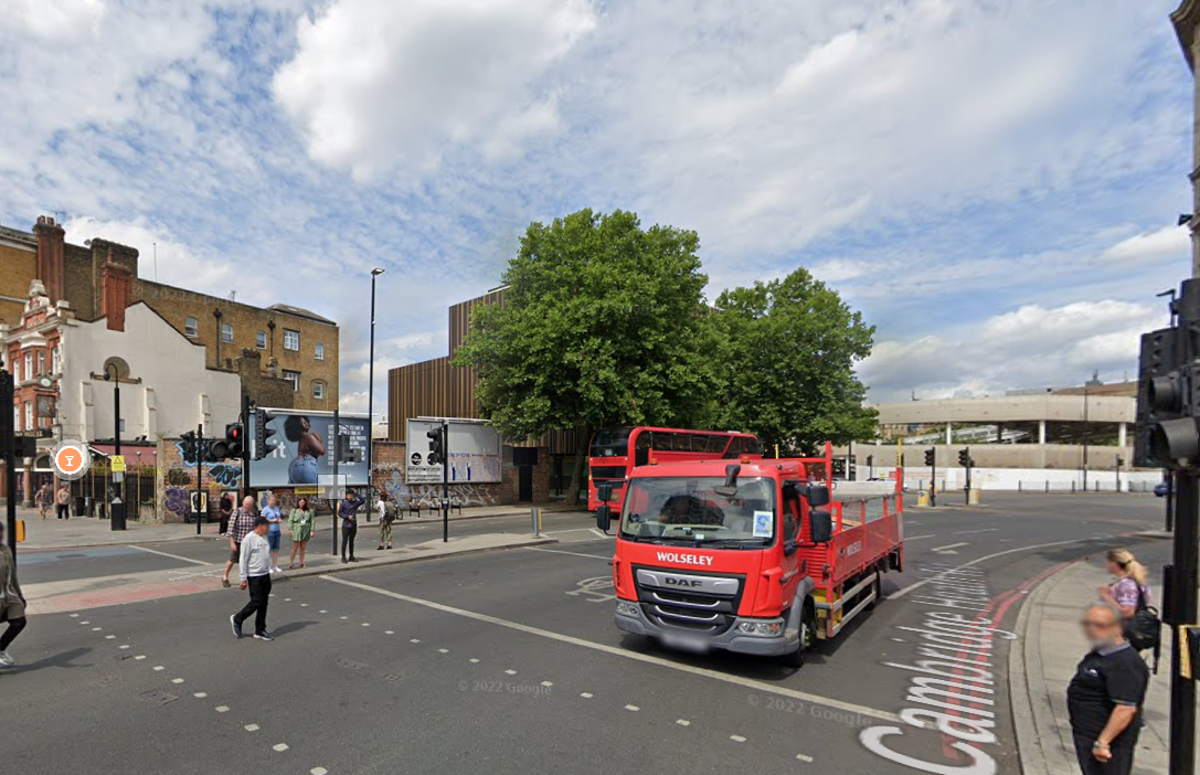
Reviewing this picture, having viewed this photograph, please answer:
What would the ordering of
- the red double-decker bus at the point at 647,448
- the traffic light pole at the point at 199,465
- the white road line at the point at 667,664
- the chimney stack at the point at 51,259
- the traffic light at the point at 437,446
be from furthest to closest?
1. the chimney stack at the point at 51,259
2. the red double-decker bus at the point at 647,448
3. the traffic light pole at the point at 199,465
4. the traffic light at the point at 437,446
5. the white road line at the point at 667,664

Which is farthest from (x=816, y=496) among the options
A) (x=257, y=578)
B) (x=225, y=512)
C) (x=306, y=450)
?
(x=306, y=450)

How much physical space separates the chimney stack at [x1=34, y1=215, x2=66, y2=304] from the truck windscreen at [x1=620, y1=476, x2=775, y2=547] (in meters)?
50.0

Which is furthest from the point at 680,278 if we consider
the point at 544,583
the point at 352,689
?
the point at 352,689

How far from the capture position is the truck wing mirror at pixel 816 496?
→ 7039 mm

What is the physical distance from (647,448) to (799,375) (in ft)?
60.0

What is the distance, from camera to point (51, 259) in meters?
41.5

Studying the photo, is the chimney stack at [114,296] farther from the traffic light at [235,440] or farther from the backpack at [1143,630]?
the backpack at [1143,630]

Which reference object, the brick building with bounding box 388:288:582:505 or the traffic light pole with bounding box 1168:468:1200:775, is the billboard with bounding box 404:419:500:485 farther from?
the traffic light pole with bounding box 1168:468:1200:775

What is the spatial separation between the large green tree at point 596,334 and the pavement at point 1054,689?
18.1m

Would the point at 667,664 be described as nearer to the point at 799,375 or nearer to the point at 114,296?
the point at 799,375

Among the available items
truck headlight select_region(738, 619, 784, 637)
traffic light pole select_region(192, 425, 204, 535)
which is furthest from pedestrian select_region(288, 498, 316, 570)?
truck headlight select_region(738, 619, 784, 637)

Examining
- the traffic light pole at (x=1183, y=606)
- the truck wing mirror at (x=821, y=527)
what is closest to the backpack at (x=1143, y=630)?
the traffic light pole at (x=1183, y=606)

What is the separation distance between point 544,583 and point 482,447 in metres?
21.9

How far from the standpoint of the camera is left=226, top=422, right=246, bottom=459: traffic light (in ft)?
46.2
